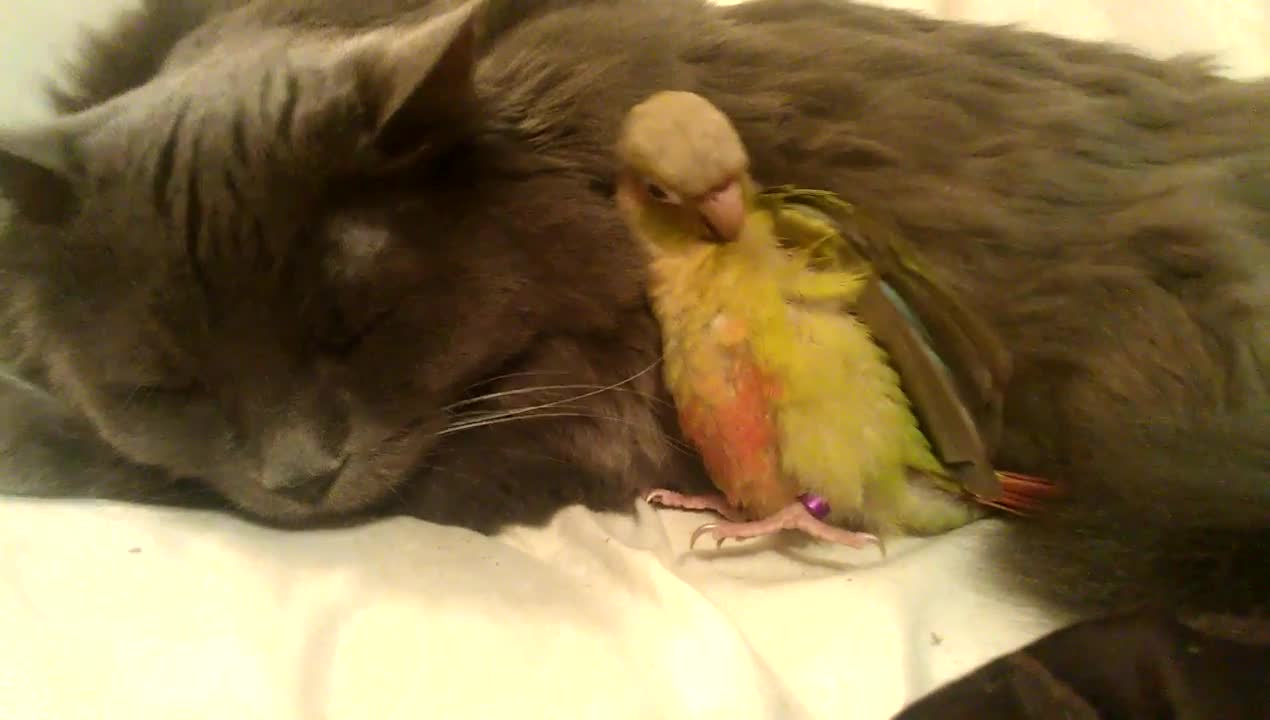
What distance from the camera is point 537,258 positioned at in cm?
89

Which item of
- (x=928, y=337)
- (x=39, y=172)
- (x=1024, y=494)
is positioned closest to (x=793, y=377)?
(x=928, y=337)

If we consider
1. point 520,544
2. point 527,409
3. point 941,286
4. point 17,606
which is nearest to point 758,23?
point 941,286

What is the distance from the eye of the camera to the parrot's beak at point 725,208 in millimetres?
867

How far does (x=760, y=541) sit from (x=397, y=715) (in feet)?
1.22

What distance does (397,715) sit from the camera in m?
0.74

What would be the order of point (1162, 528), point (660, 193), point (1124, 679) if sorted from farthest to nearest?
point (660, 193) < point (1162, 528) < point (1124, 679)

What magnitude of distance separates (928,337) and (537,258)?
0.36m

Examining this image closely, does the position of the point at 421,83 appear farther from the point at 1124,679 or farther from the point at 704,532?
the point at 1124,679

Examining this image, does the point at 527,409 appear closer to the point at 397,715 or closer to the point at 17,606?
the point at 397,715

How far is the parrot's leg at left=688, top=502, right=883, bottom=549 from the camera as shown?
899 mm

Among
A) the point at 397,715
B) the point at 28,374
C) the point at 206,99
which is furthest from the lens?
the point at 28,374

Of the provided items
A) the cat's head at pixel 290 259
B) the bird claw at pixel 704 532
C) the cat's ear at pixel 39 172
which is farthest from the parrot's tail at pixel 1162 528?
the cat's ear at pixel 39 172

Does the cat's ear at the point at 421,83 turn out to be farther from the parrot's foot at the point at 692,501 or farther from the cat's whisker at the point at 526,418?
the parrot's foot at the point at 692,501

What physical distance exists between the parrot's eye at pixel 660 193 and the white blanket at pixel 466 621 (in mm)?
311
